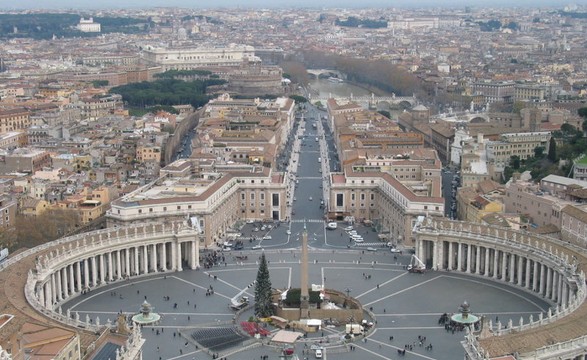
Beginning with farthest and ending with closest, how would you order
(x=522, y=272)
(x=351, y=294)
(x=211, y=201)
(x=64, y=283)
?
(x=211, y=201) → (x=522, y=272) → (x=351, y=294) → (x=64, y=283)

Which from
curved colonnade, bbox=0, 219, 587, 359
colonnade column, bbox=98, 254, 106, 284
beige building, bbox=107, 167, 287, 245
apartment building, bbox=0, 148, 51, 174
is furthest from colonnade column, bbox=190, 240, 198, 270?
apartment building, bbox=0, 148, 51, 174

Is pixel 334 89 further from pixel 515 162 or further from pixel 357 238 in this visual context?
pixel 357 238

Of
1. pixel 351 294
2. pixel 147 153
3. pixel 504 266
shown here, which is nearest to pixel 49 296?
pixel 351 294

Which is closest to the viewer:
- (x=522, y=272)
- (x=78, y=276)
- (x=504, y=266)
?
(x=78, y=276)

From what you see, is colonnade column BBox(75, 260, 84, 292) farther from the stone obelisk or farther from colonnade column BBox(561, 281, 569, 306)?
colonnade column BBox(561, 281, 569, 306)

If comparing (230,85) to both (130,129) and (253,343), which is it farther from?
(253,343)

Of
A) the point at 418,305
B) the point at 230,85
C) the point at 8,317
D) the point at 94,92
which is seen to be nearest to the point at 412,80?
the point at 230,85
